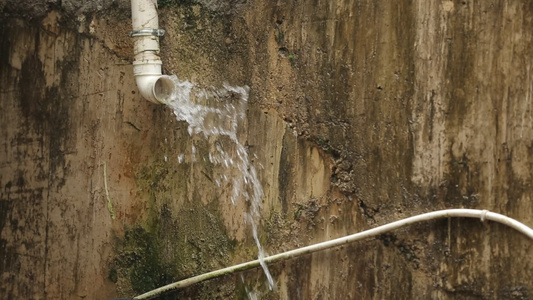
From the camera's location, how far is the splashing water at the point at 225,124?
3.78 m

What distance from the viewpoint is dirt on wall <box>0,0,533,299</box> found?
10.3ft

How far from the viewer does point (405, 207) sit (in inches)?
132

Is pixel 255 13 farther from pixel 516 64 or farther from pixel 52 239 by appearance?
pixel 52 239

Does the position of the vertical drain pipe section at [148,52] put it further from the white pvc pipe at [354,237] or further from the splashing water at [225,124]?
the white pvc pipe at [354,237]

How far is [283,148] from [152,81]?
77 cm

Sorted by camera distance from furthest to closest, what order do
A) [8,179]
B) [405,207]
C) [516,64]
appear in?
1. [8,179]
2. [405,207]
3. [516,64]

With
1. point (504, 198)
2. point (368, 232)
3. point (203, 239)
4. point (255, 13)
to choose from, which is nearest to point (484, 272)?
point (504, 198)

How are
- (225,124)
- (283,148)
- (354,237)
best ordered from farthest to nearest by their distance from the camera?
1. (225,124)
2. (283,148)
3. (354,237)

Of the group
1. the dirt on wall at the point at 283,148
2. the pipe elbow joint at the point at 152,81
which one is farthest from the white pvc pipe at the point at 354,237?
the pipe elbow joint at the point at 152,81

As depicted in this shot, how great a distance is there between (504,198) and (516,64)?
0.58 m

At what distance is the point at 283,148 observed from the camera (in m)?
3.72

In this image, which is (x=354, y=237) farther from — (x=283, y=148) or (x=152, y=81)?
(x=152, y=81)

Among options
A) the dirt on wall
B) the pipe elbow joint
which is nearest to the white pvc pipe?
the dirt on wall

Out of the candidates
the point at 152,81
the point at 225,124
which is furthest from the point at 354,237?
the point at 152,81
